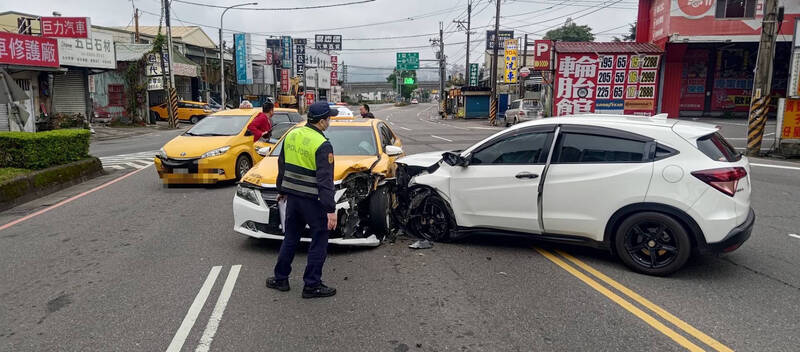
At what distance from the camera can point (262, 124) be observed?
11.6 metres

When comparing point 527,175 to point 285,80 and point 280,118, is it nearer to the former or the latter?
point 280,118

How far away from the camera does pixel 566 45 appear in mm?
21125

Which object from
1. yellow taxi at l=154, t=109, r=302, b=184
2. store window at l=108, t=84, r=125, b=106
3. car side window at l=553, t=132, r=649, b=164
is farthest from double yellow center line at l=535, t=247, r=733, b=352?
store window at l=108, t=84, r=125, b=106

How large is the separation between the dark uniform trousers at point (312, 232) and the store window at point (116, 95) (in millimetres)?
35016

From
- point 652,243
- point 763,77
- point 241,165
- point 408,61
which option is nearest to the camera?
point 652,243

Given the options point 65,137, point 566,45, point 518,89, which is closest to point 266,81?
point 518,89

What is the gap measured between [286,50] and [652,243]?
62.6 m

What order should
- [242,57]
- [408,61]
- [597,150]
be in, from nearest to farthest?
[597,150], [242,57], [408,61]

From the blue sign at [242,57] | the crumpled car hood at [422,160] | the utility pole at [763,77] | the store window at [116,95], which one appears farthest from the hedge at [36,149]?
the blue sign at [242,57]

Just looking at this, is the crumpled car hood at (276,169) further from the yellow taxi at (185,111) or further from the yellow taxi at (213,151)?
the yellow taxi at (185,111)

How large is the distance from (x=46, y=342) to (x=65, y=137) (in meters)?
9.27

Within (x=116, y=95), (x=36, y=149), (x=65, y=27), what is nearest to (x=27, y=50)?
(x=65, y=27)

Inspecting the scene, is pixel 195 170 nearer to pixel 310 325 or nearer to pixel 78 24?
pixel 310 325

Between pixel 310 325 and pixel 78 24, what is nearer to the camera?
pixel 310 325
